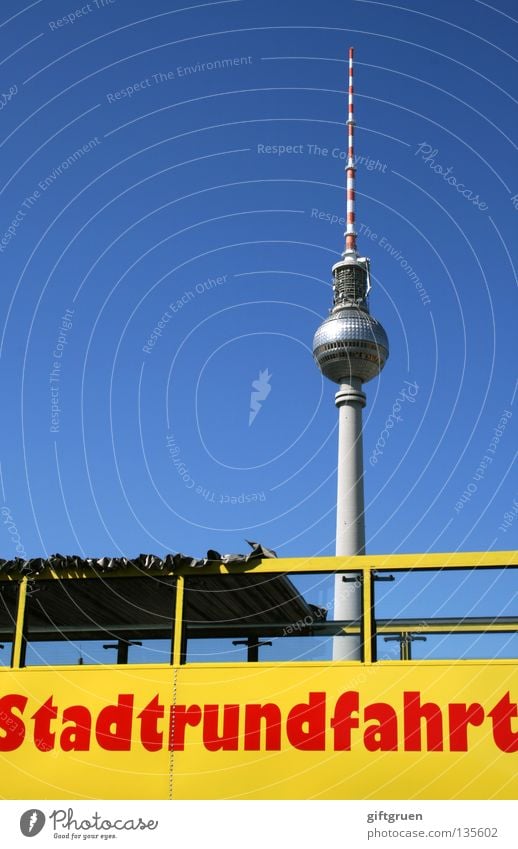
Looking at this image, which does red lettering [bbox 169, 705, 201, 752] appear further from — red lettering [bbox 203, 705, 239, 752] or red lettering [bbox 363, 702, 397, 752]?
red lettering [bbox 363, 702, 397, 752]

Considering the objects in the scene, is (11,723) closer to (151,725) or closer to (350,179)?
(151,725)

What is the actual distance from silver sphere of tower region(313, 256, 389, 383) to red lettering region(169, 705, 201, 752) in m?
52.7

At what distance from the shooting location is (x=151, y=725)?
36.5 ft

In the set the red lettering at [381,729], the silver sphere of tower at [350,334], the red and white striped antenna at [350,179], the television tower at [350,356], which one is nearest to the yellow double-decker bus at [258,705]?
the red lettering at [381,729]

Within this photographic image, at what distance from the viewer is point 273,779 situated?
10.6m

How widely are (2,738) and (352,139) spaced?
162ft

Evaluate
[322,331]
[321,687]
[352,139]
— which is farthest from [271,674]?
[322,331]

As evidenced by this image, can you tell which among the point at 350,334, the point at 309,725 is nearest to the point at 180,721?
the point at 309,725

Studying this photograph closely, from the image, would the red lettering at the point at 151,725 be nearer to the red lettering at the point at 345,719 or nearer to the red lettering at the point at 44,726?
the red lettering at the point at 44,726

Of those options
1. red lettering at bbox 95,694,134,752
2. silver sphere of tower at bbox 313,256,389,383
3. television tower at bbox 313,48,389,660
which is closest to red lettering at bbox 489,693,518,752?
red lettering at bbox 95,694,134,752

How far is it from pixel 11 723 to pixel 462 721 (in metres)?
5.50

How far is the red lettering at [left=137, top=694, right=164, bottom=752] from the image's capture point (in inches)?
436

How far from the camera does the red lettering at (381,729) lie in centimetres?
1052
